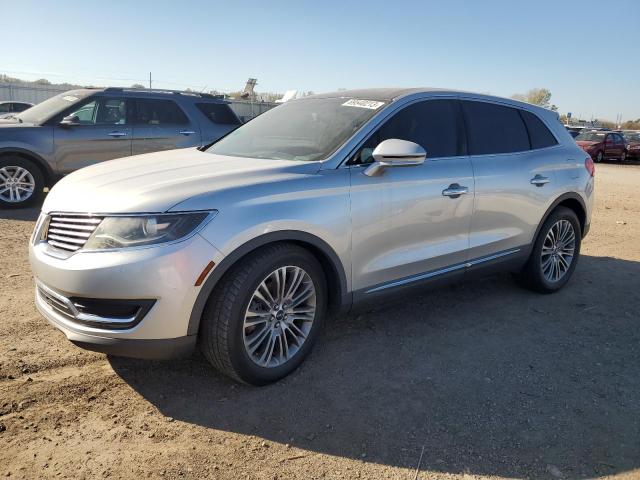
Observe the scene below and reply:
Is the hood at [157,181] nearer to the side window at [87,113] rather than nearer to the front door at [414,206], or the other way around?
the front door at [414,206]

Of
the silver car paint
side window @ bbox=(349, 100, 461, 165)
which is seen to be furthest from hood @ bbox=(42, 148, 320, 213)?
side window @ bbox=(349, 100, 461, 165)

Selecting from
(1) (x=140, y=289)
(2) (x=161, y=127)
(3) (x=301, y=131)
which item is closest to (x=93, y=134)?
(2) (x=161, y=127)

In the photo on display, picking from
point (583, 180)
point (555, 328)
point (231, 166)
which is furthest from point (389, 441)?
point (583, 180)

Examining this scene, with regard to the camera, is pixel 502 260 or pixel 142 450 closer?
pixel 142 450

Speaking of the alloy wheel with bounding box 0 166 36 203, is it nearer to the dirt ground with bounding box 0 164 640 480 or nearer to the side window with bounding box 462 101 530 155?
the dirt ground with bounding box 0 164 640 480

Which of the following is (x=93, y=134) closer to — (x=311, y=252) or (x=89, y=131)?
(x=89, y=131)

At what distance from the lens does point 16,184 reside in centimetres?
794

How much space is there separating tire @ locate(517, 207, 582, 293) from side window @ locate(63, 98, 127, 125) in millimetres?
6493

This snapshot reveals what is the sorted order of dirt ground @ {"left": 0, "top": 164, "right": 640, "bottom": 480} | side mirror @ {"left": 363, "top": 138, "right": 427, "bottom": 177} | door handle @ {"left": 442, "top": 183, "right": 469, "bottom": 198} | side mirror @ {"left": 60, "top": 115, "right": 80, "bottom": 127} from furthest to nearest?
1. side mirror @ {"left": 60, "top": 115, "right": 80, "bottom": 127}
2. door handle @ {"left": 442, "top": 183, "right": 469, "bottom": 198}
3. side mirror @ {"left": 363, "top": 138, "right": 427, "bottom": 177}
4. dirt ground @ {"left": 0, "top": 164, "right": 640, "bottom": 480}

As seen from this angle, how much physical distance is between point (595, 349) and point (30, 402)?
378cm

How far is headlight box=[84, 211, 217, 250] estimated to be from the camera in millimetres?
2740

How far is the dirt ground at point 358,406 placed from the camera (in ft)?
8.49

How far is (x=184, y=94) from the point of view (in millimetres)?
9250

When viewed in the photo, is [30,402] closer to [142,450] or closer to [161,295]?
[142,450]
